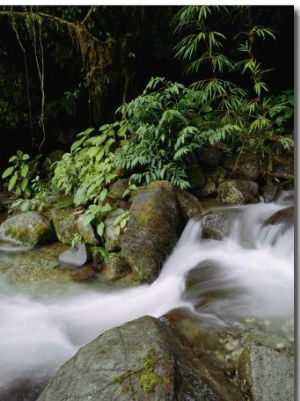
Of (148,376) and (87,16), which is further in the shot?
(87,16)

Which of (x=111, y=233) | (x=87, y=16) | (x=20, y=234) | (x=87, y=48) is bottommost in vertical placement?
(x=20, y=234)

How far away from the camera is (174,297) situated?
327 centimetres

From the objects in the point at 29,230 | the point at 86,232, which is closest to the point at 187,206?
the point at 86,232

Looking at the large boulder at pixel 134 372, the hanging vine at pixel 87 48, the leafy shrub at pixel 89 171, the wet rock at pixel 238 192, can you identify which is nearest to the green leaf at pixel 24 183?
the leafy shrub at pixel 89 171

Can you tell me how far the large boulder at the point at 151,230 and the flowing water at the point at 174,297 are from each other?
0.44 ft

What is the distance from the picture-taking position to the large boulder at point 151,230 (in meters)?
3.60

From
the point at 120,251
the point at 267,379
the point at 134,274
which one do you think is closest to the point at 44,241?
the point at 120,251

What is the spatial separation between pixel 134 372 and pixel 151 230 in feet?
6.47

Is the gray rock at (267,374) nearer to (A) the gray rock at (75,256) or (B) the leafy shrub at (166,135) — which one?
(A) the gray rock at (75,256)

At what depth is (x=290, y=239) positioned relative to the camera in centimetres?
358

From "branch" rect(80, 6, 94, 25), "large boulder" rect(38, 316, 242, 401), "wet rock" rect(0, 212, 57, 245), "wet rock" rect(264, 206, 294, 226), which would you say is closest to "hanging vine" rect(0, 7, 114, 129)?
"branch" rect(80, 6, 94, 25)

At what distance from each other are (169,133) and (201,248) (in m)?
1.64

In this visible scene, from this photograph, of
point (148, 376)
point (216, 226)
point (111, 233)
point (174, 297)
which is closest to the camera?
point (148, 376)

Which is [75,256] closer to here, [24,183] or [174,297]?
[174,297]
